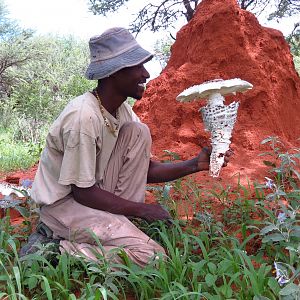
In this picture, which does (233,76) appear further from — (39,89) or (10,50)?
(10,50)

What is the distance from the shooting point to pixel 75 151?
7.16 feet

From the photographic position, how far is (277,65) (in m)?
4.61

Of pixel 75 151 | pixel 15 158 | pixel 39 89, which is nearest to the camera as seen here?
pixel 75 151

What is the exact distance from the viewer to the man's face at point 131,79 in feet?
7.61

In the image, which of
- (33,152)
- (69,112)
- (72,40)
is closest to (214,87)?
(69,112)

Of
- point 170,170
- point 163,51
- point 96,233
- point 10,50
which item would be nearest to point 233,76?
point 170,170

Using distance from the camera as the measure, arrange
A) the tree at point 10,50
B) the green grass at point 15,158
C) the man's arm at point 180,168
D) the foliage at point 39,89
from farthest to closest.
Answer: the tree at point 10,50
the foliage at point 39,89
the green grass at point 15,158
the man's arm at point 180,168

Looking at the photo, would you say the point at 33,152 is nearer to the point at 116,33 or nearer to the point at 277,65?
the point at 277,65

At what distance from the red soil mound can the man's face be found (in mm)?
1851

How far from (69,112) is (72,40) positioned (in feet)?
A: 73.5

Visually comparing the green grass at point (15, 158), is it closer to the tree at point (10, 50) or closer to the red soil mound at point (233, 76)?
the red soil mound at point (233, 76)

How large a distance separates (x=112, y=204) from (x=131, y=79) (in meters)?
0.65

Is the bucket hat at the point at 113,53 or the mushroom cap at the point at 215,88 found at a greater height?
the bucket hat at the point at 113,53

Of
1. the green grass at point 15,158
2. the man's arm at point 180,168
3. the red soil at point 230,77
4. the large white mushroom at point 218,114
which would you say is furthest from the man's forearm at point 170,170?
the green grass at point 15,158
